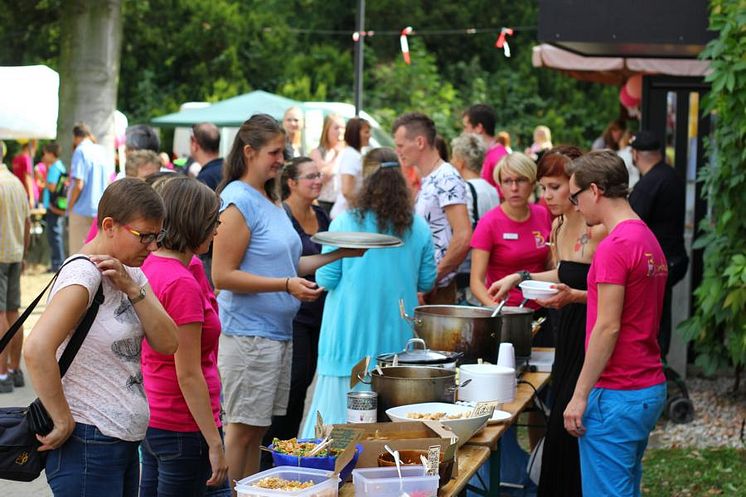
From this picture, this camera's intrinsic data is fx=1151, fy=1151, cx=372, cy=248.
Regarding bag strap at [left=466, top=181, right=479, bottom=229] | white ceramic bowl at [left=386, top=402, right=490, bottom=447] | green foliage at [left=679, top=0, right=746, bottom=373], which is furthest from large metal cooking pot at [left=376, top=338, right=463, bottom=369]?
green foliage at [left=679, top=0, right=746, bottom=373]

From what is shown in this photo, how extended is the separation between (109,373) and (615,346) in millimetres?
2079

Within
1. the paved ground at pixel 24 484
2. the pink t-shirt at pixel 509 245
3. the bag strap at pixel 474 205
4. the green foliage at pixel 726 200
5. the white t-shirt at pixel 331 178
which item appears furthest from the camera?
the white t-shirt at pixel 331 178

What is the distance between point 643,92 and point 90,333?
7.58 metres

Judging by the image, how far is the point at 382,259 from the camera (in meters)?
5.77

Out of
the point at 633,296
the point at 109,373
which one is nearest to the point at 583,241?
the point at 633,296

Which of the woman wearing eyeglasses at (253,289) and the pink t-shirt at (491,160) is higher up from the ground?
the pink t-shirt at (491,160)

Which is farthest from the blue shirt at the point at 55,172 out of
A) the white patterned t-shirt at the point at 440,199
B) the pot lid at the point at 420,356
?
the pot lid at the point at 420,356

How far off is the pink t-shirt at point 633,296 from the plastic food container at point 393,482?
1384 mm

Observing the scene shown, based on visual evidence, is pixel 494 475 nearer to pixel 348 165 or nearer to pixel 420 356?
pixel 420 356

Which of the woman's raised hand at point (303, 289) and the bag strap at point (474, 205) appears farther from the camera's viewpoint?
the bag strap at point (474, 205)

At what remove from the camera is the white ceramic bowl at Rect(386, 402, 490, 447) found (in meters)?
4.06

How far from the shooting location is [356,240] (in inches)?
212

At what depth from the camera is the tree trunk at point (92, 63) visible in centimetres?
1548

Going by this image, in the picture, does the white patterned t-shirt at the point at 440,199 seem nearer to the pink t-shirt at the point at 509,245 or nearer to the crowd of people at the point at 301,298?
the crowd of people at the point at 301,298
